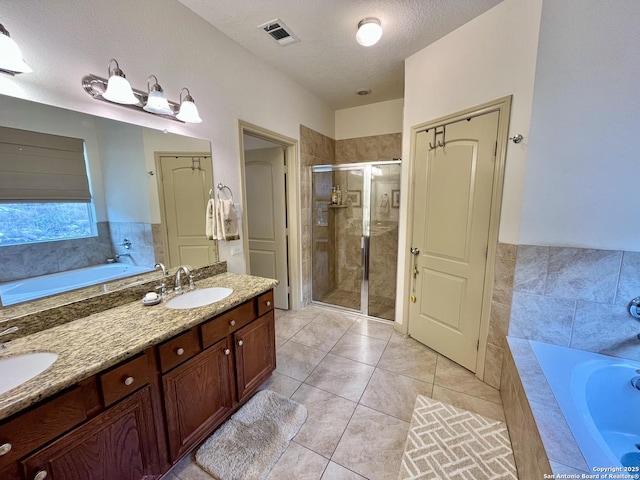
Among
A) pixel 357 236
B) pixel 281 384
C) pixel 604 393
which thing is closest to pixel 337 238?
pixel 357 236

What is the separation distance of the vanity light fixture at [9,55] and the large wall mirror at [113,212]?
0.48ft

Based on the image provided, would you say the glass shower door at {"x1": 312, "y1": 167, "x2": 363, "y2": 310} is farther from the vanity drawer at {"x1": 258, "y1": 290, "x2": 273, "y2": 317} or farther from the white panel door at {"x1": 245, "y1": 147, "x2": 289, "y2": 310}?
the vanity drawer at {"x1": 258, "y1": 290, "x2": 273, "y2": 317}

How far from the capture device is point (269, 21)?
1.94 metres

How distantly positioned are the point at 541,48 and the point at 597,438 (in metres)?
2.11

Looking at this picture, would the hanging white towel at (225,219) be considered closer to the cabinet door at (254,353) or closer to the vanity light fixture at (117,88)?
the cabinet door at (254,353)

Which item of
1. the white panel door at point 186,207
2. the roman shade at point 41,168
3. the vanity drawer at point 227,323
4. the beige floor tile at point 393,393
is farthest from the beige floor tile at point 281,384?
the roman shade at point 41,168

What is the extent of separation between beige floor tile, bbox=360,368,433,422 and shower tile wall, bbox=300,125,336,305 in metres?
1.53

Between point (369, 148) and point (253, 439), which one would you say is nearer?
point (253, 439)

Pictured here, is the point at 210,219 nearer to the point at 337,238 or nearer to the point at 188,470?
the point at 188,470

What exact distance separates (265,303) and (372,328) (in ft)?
5.01

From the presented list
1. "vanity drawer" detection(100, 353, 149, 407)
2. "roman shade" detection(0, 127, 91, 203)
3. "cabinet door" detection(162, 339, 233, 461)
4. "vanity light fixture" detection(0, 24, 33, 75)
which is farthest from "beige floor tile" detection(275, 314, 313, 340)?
"vanity light fixture" detection(0, 24, 33, 75)

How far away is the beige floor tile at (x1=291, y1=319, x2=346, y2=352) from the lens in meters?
2.60

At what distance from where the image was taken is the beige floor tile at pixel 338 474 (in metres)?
1.36

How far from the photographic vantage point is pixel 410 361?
231 centimetres
